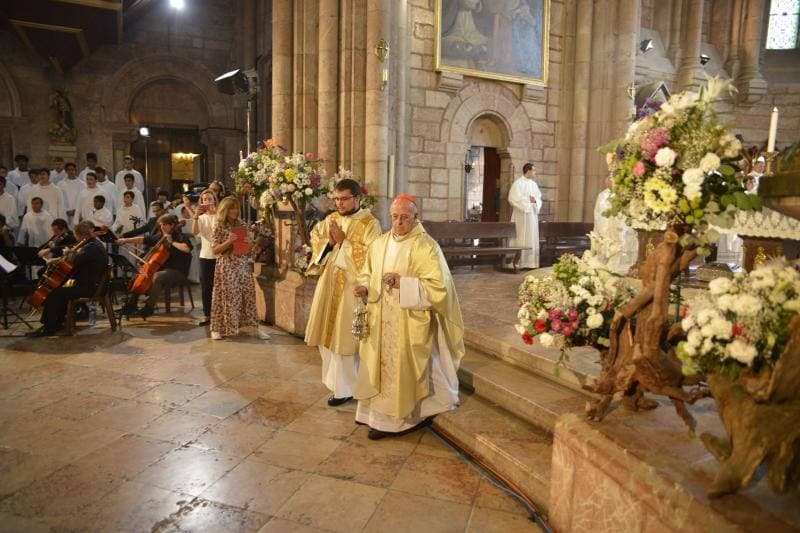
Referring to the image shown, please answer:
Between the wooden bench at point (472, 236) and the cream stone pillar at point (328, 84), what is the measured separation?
2.10 meters

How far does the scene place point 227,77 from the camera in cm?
909

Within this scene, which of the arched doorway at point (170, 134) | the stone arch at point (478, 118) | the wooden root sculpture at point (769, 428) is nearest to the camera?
the wooden root sculpture at point (769, 428)

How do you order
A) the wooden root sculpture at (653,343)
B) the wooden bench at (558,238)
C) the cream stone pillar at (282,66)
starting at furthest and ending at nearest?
the wooden bench at (558,238), the cream stone pillar at (282,66), the wooden root sculpture at (653,343)

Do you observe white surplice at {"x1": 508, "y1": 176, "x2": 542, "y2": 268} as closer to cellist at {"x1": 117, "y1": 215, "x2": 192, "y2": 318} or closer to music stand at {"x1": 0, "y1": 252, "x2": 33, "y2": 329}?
cellist at {"x1": 117, "y1": 215, "x2": 192, "y2": 318}

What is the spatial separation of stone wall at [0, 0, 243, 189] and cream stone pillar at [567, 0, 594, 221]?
28.8 ft

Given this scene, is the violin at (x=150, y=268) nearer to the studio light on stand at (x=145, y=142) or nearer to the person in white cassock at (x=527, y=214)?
the person in white cassock at (x=527, y=214)

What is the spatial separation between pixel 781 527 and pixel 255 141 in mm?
14428

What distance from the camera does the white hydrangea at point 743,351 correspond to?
6.12 feet

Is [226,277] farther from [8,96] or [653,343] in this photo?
[8,96]

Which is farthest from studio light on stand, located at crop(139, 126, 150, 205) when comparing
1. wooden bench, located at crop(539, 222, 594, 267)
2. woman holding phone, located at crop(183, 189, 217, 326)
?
wooden bench, located at crop(539, 222, 594, 267)

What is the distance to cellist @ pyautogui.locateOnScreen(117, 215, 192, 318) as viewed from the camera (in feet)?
24.5

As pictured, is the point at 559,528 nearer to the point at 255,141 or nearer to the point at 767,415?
the point at 767,415

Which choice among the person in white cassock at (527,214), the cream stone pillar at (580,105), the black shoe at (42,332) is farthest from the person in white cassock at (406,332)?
the cream stone pillar at (580,105)

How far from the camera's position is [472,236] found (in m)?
9.59
